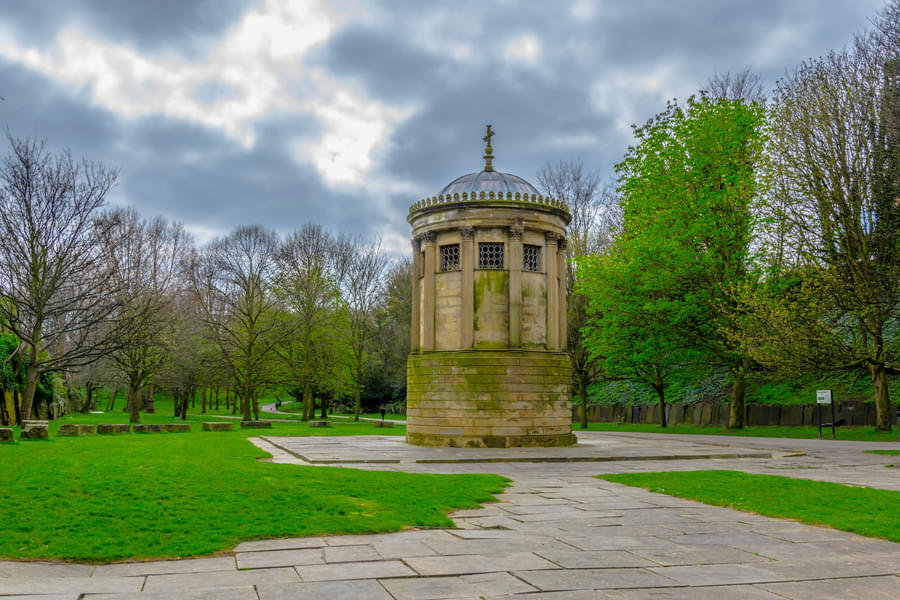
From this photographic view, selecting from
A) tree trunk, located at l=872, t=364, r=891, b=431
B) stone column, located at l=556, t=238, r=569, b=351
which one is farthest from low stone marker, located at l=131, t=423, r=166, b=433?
tree trunk, located at l=872, t=364, r=891, b=431

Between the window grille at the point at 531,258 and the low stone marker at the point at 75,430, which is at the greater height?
the window grille at the point at 531,258

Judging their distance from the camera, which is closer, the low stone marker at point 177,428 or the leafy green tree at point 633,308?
the low stone marker at point 177,428

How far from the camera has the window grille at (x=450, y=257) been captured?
23703 mm


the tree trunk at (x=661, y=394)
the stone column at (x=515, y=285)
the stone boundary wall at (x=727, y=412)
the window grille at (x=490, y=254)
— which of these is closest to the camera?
the stone column at (x=515, y=285)

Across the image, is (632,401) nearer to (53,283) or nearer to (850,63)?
(850,63)

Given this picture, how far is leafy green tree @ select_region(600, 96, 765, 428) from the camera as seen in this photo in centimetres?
3141

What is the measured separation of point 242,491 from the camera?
10.8 metres

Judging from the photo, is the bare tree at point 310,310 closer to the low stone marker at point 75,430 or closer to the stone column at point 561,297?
the low stone marker at point 75,430

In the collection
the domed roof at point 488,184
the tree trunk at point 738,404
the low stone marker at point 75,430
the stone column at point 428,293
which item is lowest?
the low stone marker at point 75,430

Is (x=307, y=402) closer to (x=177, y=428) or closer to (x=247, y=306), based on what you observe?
(x=247, y=306)

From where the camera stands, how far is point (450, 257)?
78.4 feet

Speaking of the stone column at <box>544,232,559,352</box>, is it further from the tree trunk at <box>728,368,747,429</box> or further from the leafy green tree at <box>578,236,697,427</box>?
the tree trunk at <box>728,368,747,429</box>

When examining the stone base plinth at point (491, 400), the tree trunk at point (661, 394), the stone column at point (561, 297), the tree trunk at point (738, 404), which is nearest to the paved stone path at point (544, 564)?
the stone base plinth at point (491, 400)

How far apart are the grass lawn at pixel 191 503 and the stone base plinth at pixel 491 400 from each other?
7.61m
